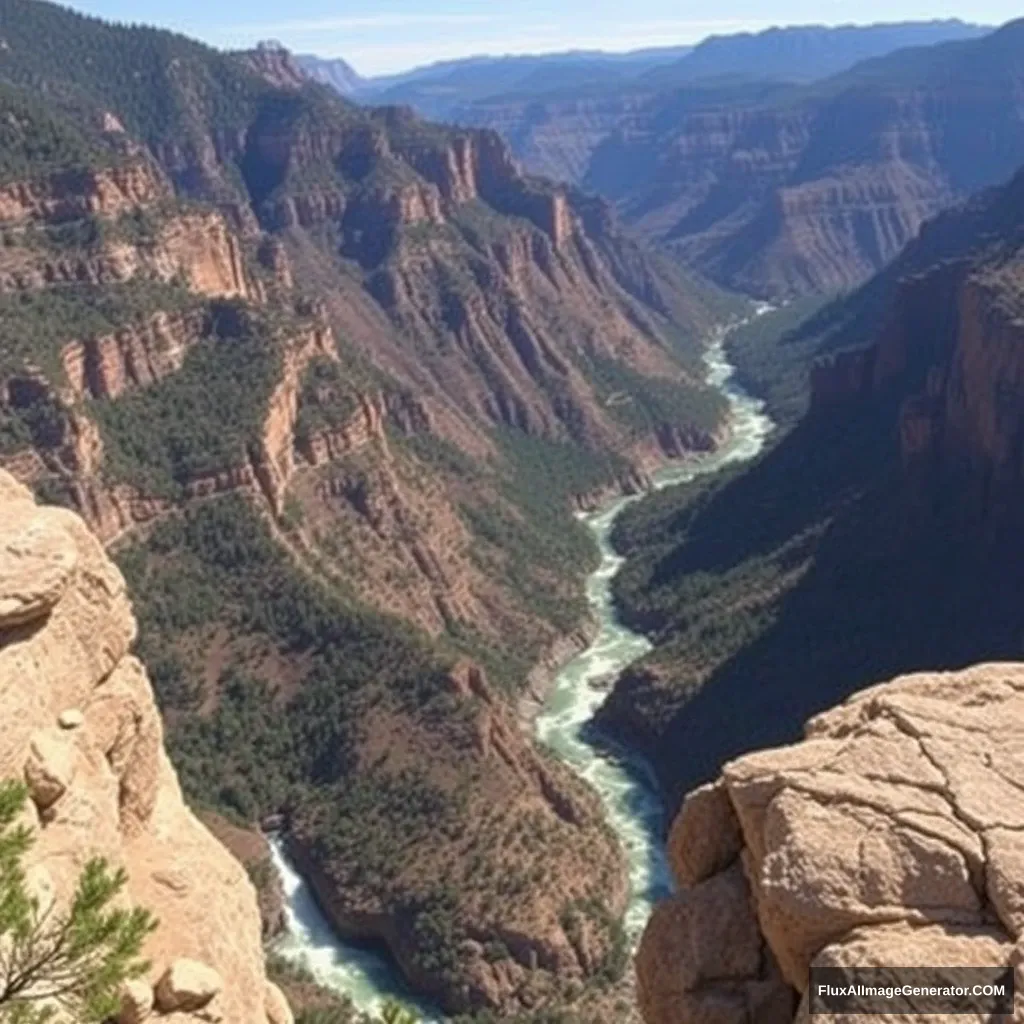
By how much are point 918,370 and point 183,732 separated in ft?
314

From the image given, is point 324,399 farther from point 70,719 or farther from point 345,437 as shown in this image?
point 70,719

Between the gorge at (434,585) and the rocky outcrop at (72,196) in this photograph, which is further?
the rocky outcrop at (72,196)

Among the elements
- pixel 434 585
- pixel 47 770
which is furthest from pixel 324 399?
pixel 47 770

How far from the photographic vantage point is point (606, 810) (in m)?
103

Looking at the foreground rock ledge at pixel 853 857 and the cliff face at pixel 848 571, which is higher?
the foreground rock ledge at pixel 853 857

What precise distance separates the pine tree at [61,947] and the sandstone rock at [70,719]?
632cm

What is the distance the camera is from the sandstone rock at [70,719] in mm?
26453

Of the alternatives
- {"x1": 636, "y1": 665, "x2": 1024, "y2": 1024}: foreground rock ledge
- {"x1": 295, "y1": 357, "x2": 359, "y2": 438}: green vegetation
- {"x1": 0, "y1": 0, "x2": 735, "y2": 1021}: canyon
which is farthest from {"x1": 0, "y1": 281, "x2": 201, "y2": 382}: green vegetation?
{"x1": 636, "y1": 665, "x2": 1024, "y2": 1024}: foreground rock ledge

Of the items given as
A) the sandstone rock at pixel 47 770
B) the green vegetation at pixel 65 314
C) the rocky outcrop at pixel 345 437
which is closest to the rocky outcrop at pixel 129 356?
the green vegetation at pixel 65 314

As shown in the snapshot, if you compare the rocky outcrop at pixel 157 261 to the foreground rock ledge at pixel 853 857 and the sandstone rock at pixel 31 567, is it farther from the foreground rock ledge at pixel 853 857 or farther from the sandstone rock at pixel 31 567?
the foreground rock ledge at pixel 853 857

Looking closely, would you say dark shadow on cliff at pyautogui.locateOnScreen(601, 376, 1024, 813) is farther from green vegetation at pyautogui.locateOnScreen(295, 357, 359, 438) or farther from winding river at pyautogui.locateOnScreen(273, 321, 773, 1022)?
green vegetation at pyautogui.locateOnScreen(295, 357, 359, 438)

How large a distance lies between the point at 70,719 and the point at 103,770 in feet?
4.24

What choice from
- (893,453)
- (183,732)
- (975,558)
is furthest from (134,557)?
(893,453)

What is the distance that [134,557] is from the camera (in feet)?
374
